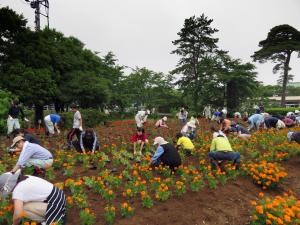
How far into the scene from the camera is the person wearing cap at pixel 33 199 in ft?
17.5

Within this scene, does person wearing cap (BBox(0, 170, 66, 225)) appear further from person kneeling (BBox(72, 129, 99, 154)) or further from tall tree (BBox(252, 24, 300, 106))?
tall tree (BBox(252, 24, 300, 106))

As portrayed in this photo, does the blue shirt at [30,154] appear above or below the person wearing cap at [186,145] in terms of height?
above

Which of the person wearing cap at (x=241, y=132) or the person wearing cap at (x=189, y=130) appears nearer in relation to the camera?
the person wearing cap at (x=241, y=132)

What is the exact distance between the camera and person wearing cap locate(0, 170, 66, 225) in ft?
17.5

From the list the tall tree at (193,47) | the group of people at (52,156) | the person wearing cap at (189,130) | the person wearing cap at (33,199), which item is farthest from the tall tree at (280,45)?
the person wearing cap at (33,199)

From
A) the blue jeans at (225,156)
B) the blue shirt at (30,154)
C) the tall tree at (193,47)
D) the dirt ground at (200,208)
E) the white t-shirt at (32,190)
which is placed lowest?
the dirt ground at (200,208)

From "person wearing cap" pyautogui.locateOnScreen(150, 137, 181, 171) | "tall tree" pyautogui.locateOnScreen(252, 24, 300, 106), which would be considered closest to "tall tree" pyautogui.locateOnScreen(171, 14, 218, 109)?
"tall tree" pyautogui.locateOnScreen(252, 24, 300, 106)

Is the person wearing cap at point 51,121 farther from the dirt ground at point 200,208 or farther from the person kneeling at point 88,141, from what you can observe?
the dirt ground at point 200,208

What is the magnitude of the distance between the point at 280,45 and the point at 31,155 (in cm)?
3925

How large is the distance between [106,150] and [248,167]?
5022 mm

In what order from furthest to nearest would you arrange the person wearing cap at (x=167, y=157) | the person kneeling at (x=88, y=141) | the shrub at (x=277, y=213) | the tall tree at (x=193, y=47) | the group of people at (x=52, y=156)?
1. the tall tree at (x=193, y=47)
2. the person kneeling at (x=88, y=141)
3. the person wearing cap at (x=167, y=157)
4. the shrub at (x=277, y=213)
5. the group of people at (x=52, y=156)

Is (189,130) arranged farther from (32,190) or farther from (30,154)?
(32,190)

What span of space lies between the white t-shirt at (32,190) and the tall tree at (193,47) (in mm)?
33207

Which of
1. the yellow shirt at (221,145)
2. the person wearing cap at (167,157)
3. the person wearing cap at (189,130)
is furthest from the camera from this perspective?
the person wearing cap at (189,130)
